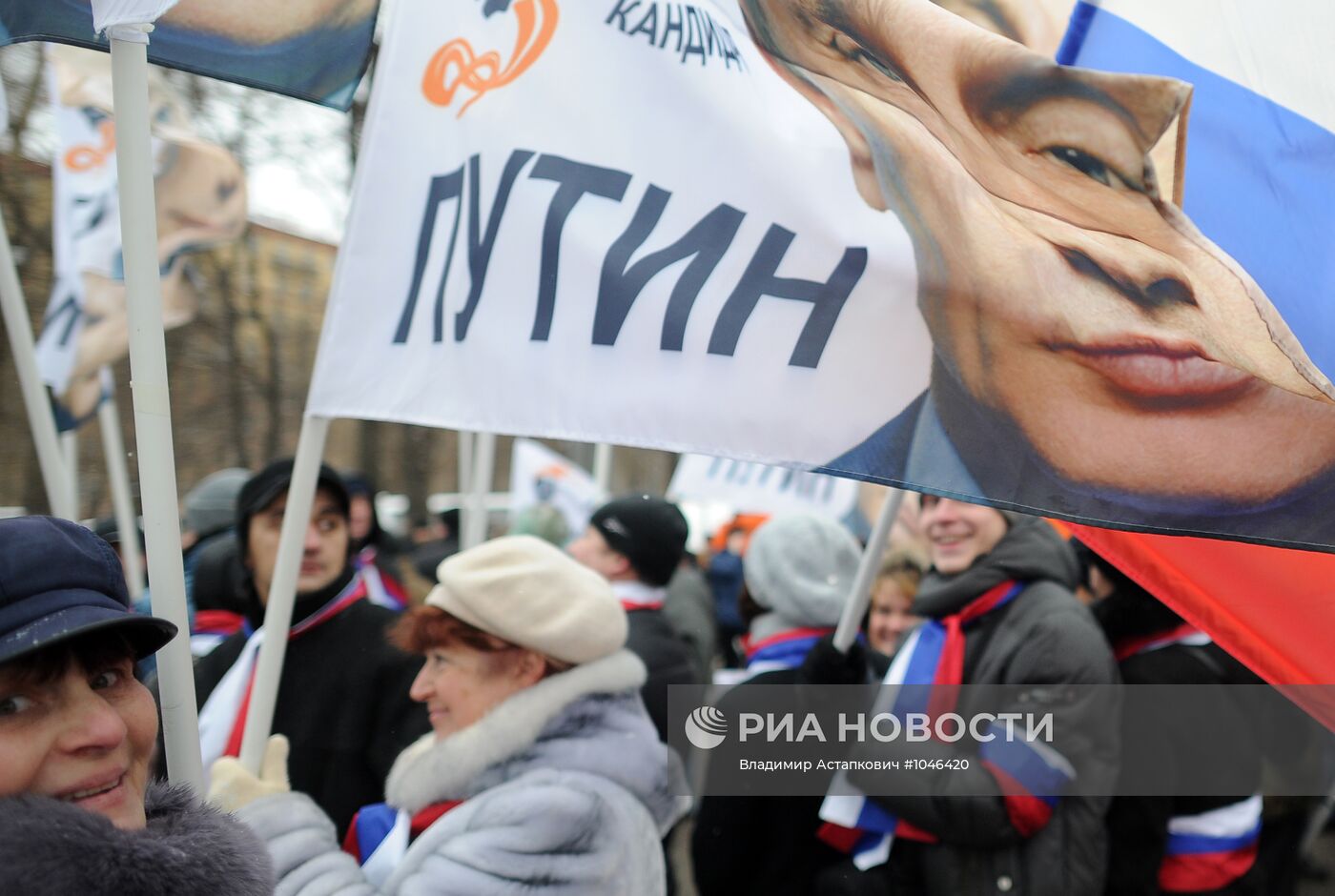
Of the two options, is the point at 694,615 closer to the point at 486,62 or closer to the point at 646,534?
the point at 646,534

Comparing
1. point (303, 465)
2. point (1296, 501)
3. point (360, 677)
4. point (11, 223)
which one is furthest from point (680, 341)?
point (11, 223)

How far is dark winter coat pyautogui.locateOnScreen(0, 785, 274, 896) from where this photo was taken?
117 centimetres

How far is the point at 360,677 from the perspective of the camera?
2.96m

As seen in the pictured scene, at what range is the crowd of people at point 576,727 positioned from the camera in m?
1.31

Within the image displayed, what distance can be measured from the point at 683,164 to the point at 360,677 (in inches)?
60.8

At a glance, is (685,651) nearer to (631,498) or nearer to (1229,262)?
(631,498)

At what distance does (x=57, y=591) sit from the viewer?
1303mm

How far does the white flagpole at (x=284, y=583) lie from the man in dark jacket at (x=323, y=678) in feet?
1.90

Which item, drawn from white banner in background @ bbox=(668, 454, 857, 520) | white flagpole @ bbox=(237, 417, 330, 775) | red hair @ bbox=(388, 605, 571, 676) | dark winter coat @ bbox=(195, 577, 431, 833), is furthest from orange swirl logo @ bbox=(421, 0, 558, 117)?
white banner in background @ bbox=(668, 454, 857, 520)

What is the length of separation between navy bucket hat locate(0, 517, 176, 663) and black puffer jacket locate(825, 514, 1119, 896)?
204 centimetres

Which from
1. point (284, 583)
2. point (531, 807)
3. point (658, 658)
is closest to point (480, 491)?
point (658, 658)

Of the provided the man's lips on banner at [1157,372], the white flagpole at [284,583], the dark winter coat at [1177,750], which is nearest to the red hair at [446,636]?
the white flagpole at [284,583]

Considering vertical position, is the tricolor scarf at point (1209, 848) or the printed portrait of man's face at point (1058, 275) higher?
the printed portrait of man's face at point (1058, 275)

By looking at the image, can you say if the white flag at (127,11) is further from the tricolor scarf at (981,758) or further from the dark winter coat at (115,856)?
the tricolor scarf at (981,758)
